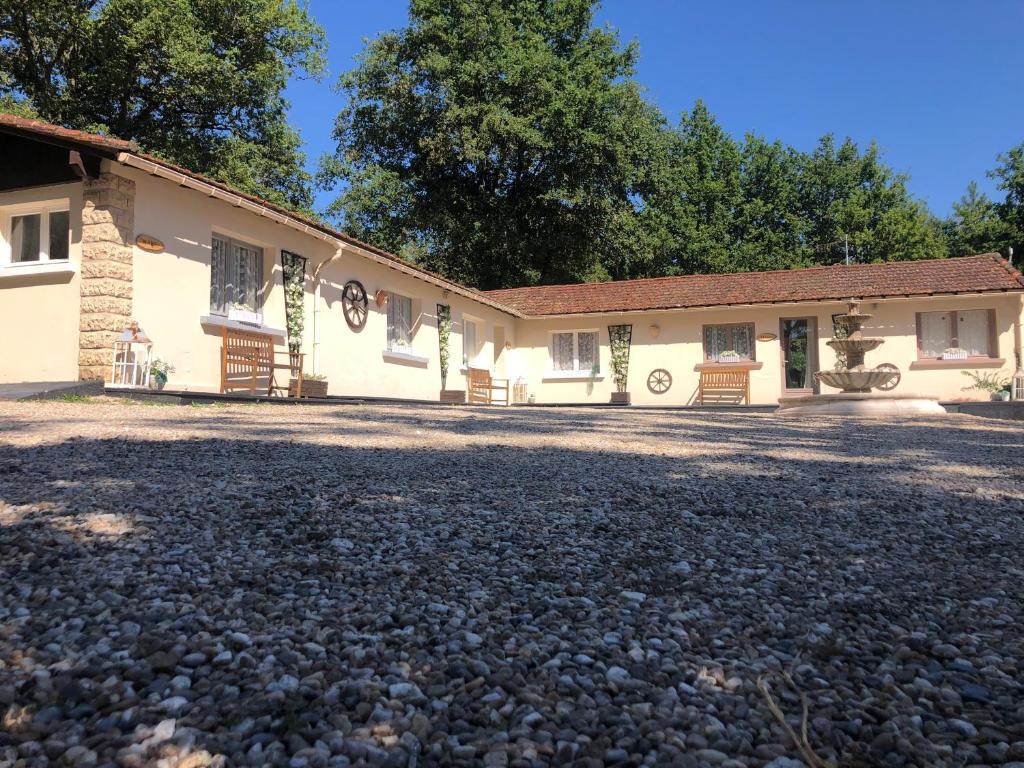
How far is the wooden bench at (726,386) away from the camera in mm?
15625

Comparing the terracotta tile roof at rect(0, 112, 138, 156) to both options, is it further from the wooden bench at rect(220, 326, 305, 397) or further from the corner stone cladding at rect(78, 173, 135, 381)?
the wooden bench at rect(220, 326, 305, 397)

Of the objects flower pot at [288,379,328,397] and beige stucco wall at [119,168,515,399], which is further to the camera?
flower pot at [288,379,328,397]

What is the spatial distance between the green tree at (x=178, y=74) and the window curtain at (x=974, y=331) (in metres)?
16.2

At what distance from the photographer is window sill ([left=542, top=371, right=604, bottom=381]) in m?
17.0

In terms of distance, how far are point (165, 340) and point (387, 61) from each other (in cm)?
1613

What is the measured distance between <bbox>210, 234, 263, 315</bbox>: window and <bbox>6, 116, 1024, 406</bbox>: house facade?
0.08ft

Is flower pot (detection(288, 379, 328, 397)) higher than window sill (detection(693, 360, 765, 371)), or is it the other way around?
window sill (detection(693, 360, 765, 371))

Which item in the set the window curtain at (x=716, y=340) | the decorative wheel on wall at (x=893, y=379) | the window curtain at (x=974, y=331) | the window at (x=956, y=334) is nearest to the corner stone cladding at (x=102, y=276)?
the window curtain at (x=716, y=340)

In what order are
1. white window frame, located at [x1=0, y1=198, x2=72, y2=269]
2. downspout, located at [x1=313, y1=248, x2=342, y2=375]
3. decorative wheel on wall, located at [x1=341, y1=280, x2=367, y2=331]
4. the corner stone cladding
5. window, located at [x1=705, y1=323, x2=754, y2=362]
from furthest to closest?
window, located at [x1=705, y1=323, x2=754, y2=362] → decorative wheel on wall, located at [x1=341, y1=280, x2=367, y2=331] → downspout, located at [x1=313, y1=248, x2=342, y2=375] → white window frame, located at [x1=0, y1=198, x2=72, y2=269] → the corner stone cladding

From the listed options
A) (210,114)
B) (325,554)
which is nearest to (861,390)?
(325,554)

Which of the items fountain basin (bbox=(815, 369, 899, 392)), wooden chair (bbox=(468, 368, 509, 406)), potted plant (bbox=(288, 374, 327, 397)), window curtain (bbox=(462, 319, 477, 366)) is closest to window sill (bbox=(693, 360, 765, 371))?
fountain basin (bbox=(815, 369, 899, 392))

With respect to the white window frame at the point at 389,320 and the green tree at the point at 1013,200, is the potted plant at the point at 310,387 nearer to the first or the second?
the white window frame at the point at 389,320

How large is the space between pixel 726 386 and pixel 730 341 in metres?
1.18

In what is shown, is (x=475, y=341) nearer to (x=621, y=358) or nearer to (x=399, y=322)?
(x=399, y=322)
